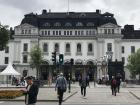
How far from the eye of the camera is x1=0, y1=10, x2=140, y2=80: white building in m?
120

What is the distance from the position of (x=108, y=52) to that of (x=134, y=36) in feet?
39.3

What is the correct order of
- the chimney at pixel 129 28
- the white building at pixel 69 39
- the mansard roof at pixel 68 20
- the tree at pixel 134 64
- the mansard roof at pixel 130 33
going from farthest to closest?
the chimney at pixel 129 28, the mansard roof at pixel 130 33, the mansard roof at pixel 68 20, the white building at pixel 69 39, the tree at pixel 134 64

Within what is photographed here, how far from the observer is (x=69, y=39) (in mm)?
121750

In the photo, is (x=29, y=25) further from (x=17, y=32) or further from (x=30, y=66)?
(x=30, y=66)

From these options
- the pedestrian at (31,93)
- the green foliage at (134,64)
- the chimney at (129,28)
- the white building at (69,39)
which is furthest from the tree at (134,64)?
the pedestrian at (31,93)

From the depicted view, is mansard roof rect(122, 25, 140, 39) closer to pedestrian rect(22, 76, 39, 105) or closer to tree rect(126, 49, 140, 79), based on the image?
tree rect(126, 49, 140, 79)

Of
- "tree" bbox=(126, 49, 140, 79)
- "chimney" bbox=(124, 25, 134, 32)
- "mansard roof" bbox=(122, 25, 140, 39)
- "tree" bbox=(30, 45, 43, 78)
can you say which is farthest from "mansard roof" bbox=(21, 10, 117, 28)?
"tree" bbox=(126, 49, 140, 79)

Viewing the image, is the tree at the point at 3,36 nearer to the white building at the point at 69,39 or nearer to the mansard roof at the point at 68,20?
the white building at the point at 69,39

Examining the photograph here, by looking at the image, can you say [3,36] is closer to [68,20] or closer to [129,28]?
[68,20]

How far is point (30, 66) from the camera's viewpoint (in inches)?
4653

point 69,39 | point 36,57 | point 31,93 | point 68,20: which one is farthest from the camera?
point 68,20

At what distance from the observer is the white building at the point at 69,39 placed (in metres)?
120

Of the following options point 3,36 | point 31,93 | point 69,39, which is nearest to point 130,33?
point 69,39

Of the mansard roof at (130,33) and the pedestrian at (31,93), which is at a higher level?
the mansard roof at (130,33)
